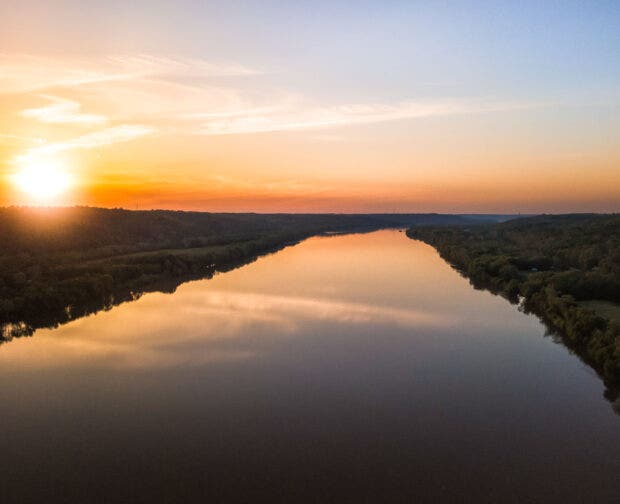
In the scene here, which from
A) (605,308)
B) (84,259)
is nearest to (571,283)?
(605,308)

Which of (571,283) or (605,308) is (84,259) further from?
(605,308)

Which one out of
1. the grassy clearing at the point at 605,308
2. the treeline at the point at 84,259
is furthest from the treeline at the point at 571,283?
the treeline at the point at 84,259


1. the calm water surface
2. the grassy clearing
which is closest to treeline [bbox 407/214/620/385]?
the grassy clearing

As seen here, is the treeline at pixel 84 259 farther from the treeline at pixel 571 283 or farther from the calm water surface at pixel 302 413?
the treeline at pixel 571 283

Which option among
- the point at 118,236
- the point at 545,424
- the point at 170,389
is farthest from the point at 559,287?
the point at 118,236

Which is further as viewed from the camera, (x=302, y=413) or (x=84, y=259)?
(x=84, y=259)

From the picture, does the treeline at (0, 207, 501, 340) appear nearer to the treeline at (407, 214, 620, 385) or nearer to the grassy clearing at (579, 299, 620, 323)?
the treeline at (407, 214, 620, 385)

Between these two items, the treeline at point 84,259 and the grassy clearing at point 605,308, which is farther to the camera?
the treeline at point 84,259
